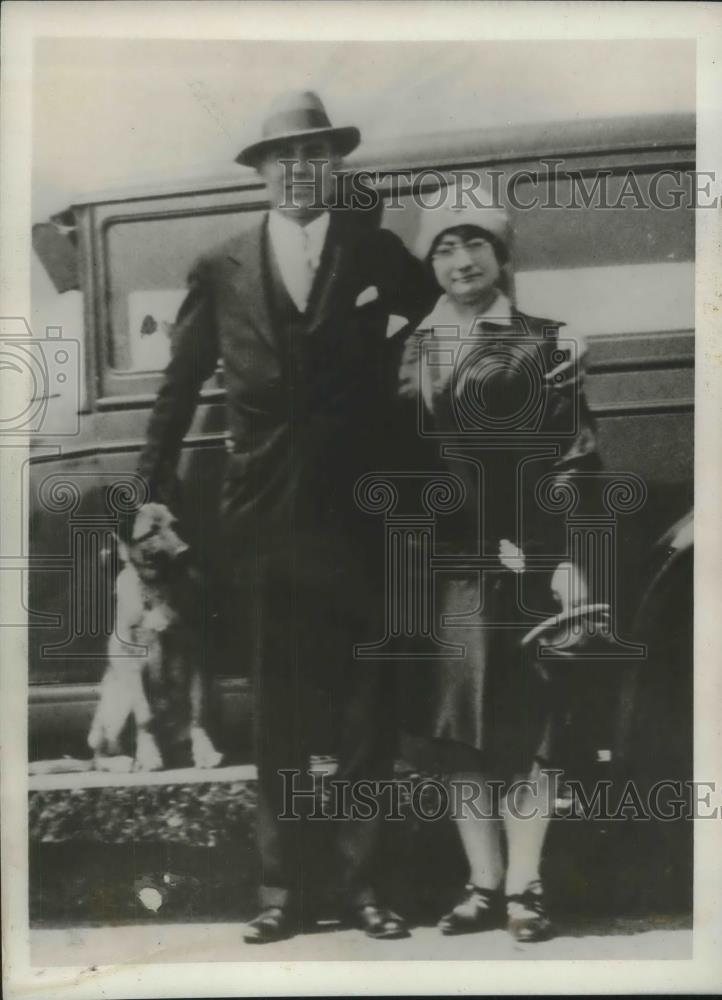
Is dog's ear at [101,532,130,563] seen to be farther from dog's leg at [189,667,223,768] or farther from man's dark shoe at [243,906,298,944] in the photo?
man's dark shoe at [243,906,298,944]

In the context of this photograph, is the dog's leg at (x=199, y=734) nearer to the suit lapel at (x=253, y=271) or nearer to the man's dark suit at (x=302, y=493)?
the man's dark suit at (x=302, y=493)

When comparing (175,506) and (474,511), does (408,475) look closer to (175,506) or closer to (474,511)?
(474,511)

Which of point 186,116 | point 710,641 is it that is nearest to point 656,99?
point 186,116

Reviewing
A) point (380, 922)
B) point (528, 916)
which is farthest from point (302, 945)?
point (528, 916)

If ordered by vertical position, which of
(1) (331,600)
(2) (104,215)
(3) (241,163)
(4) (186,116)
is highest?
(4) (186,116)

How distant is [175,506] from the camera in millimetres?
2268

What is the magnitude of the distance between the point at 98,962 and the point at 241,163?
7.88 feet

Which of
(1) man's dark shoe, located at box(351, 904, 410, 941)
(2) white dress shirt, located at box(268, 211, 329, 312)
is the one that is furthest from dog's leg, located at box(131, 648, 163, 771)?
(2) white dress shirt, located at box(268, 211, 329, 312)

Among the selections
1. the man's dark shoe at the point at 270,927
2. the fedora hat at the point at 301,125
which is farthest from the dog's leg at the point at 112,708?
the fedora hat at the point at 301,125

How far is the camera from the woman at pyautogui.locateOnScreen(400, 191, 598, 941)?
2258 mm

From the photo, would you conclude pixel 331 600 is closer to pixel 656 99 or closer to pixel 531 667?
pixel 531 667

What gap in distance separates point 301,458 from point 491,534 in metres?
0.60

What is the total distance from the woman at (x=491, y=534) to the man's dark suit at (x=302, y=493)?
5.4 inches

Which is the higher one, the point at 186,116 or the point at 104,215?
the point at 186,116
